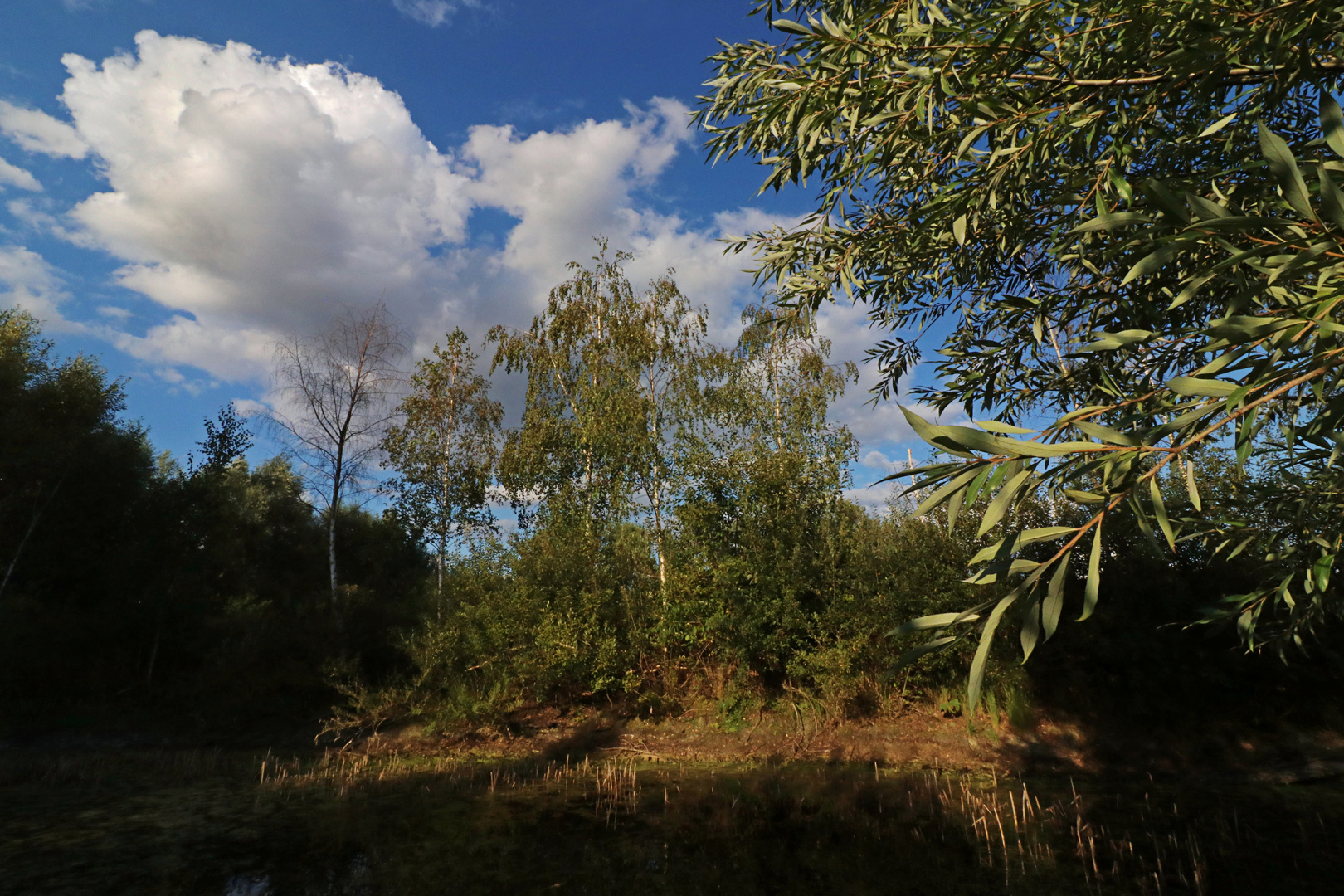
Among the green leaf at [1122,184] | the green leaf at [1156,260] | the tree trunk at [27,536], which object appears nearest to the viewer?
the green leaf at [1156,260]

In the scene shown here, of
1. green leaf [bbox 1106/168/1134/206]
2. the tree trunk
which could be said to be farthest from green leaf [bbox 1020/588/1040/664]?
the tree trunk

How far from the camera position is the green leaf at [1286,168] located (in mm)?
2336

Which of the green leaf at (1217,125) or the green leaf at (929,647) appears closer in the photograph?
the green leaf at (929,647)

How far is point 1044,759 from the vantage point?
12.9 metres

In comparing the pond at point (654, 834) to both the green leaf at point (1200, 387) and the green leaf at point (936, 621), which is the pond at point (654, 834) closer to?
the green leaf at point (936, 621)

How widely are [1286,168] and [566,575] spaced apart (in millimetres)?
16410

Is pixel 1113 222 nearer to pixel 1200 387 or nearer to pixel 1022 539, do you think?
pixel 1200 387

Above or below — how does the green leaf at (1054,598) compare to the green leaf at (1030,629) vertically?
above

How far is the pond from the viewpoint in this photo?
23.2 ft

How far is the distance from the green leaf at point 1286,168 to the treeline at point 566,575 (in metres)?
11.5

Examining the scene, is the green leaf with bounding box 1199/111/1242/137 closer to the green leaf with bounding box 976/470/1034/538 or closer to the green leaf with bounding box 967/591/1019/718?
the green leaf with bounding box 976/470/1034/538

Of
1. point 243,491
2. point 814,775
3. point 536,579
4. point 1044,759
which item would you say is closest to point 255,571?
point 243,491

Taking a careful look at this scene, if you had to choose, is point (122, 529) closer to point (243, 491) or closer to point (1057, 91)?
point (243, 491)

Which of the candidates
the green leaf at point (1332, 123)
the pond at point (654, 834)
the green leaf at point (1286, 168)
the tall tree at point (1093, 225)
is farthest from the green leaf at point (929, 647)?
the pond at point (654, 834)
